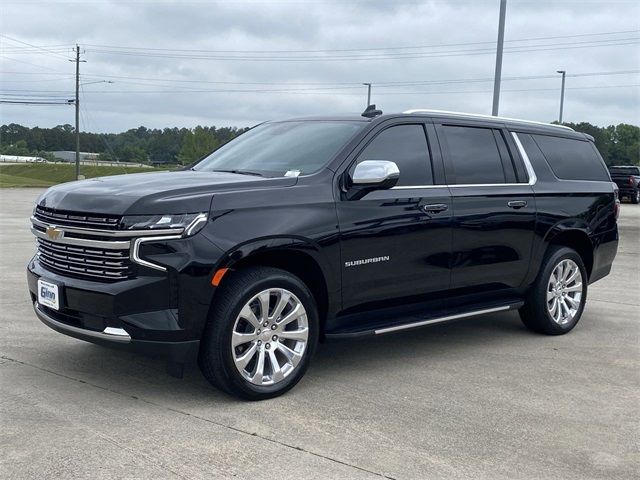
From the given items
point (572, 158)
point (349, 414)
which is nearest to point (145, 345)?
point (349, 414)

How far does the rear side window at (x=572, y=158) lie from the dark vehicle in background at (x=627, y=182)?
1087 inches

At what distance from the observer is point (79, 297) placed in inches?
174

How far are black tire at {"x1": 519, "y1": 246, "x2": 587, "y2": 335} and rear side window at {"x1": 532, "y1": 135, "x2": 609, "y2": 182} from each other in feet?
2.40

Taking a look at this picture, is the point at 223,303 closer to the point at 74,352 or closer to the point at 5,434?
the point at 5,434

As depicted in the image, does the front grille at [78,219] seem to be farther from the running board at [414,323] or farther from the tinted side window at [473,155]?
the tinted side window at [473,155]

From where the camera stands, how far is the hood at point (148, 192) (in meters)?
4.27

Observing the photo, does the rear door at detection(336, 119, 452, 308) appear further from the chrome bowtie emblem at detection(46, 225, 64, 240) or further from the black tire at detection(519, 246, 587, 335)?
the chrome bowtie emblem at detection(46, 225, 64, 240)

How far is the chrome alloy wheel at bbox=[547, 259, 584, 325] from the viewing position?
6.70 meters

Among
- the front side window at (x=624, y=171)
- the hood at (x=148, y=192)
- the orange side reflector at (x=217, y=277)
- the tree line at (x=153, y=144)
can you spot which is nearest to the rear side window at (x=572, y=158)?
the hood at (x=148, y=192)

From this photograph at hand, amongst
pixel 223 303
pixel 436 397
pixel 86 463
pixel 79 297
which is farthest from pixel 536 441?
pixel 79 297

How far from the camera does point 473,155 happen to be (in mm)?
6039

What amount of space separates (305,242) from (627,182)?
32.9m

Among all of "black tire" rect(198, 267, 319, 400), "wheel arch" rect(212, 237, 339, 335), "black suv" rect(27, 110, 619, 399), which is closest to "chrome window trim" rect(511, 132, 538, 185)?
"black suv" rect(27, 110, 619, 399)

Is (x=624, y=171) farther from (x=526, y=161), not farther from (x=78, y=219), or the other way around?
(x=78, y=219)
